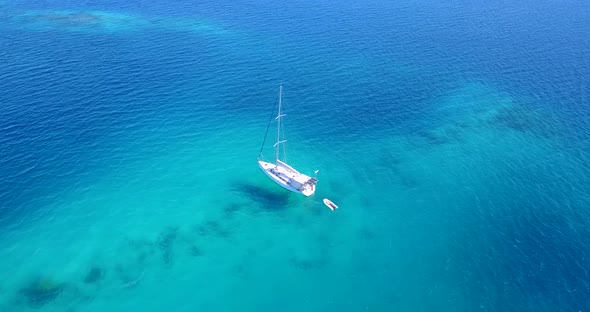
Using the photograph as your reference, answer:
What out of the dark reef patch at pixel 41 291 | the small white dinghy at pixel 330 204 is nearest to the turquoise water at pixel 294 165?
the dark reef patch at pixel 41 291

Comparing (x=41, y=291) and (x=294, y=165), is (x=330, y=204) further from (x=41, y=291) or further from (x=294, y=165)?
(x=41, y=291)

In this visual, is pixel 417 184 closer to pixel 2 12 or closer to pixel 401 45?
pixel 401 45

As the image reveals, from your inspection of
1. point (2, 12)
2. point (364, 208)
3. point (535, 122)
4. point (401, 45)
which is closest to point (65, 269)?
point (364, 208)

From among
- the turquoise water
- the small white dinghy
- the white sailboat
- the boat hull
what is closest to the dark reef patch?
the turquoise water

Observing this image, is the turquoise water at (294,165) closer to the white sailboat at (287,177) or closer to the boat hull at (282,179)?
the boat hull at (282,179)

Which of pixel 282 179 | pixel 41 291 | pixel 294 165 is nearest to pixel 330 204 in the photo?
pixel 282 179
